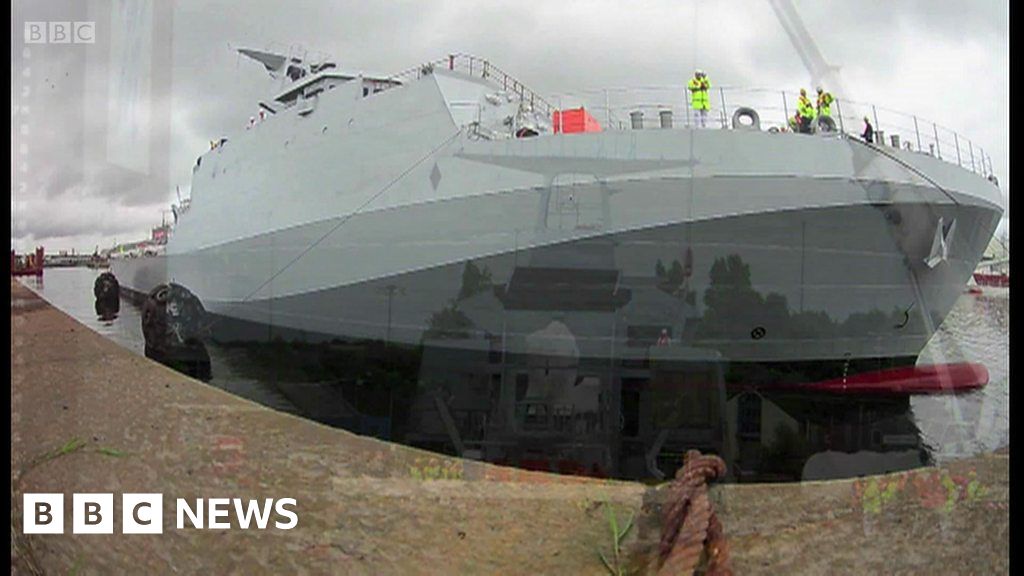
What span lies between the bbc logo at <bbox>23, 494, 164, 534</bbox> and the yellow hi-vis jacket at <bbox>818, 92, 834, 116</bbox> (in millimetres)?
2713

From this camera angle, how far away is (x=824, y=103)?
281cm

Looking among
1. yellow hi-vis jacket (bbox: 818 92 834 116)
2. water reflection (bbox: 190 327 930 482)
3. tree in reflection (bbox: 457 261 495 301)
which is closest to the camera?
water reflection (bbox: 190 327 930 482)

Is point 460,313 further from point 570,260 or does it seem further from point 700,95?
point 700,95

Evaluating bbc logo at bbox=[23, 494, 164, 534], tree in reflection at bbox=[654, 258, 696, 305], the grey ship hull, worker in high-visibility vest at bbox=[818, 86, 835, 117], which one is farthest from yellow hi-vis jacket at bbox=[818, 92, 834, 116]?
bbc logo at bbox=[23, 494, 164, 534]

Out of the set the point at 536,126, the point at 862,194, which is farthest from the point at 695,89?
the point at 862,194

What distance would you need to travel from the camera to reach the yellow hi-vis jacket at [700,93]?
2.73 m

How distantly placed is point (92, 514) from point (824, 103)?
115 inches

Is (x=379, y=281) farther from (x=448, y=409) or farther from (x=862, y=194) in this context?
(x=862, y=194)

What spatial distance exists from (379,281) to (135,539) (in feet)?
5.26

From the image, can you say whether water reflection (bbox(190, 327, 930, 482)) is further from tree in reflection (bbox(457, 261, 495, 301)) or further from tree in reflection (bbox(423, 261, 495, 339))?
tree in reflection (bbox(457, 261, 495, 301))

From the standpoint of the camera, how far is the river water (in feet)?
8.63

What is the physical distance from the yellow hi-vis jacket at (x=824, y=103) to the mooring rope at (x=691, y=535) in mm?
1584

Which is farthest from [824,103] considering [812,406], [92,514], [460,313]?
[92,514]
